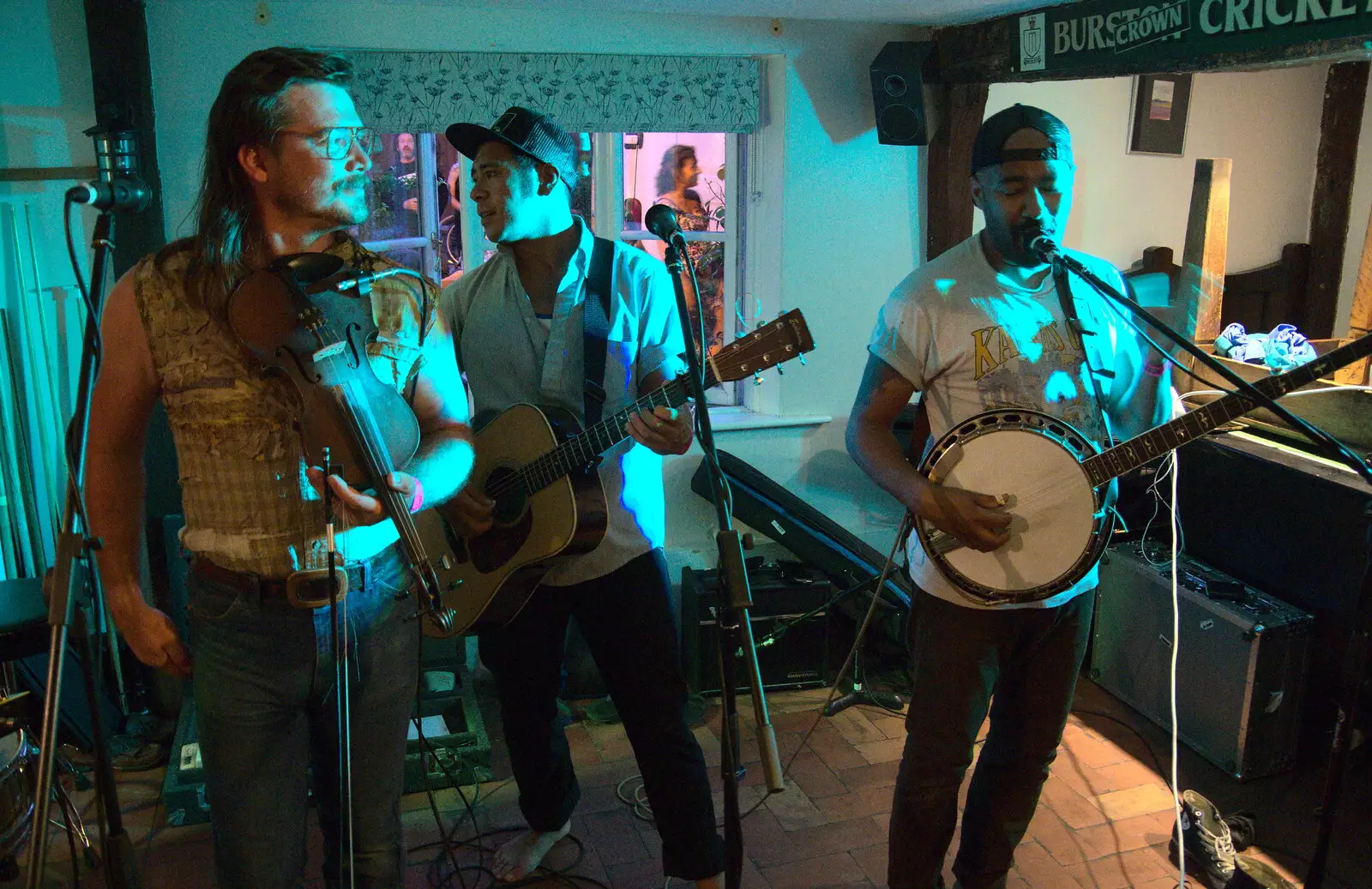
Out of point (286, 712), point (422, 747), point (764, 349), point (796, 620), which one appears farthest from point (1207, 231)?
point (286, 712)

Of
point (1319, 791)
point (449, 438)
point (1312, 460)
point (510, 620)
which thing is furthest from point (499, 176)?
point (1319, 791)

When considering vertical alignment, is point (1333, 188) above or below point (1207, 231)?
above

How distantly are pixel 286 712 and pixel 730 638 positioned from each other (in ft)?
2.32

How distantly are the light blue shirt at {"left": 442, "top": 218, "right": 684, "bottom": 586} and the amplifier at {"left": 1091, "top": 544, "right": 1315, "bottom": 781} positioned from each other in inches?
81.3

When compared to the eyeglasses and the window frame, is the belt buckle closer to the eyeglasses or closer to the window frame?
the eyeglasses

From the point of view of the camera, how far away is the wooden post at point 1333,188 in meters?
5.94

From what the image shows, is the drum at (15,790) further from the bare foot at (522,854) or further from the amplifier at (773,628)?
the amplifier at (773,628)

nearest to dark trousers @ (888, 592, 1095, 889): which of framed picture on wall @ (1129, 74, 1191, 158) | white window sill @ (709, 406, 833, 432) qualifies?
white window sill @ (709, 406, 833, 432)

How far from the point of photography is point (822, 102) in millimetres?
4566

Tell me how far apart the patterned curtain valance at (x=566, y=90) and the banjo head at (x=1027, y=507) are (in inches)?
101

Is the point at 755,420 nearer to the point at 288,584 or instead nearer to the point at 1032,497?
the point at 1032,497

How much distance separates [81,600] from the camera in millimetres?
1539

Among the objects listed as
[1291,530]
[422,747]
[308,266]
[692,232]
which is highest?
[308,266]

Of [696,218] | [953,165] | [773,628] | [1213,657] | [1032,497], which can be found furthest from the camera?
[696,218]
